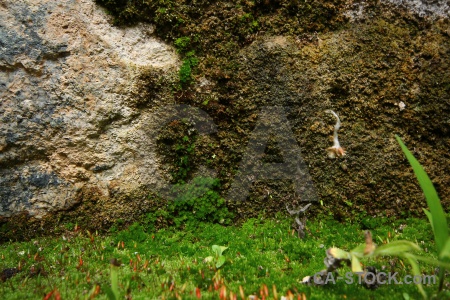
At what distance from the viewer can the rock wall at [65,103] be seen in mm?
5309

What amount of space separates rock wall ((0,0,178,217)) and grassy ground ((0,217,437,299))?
816 mm

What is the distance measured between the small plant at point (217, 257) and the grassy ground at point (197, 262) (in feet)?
0.25

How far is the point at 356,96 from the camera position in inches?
217

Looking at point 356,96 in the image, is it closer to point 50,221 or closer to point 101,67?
point 101,67

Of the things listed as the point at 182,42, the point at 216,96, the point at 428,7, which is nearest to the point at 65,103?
the point at 182,42

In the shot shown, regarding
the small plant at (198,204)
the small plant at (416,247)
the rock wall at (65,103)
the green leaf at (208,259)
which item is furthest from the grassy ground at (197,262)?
the rock wall at (65,103)

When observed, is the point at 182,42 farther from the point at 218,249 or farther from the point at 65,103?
the point at 218,249

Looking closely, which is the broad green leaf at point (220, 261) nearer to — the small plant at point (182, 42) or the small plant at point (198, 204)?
the small plant at point (198, 204)

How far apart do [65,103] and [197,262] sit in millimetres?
3298

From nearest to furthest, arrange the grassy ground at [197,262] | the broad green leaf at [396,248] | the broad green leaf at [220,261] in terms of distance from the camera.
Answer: the broad green leaf at [396,248]
the grassy ground at [197,262]
the broad green leaf at [220,261]

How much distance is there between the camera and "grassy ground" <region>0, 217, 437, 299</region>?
3.49 metres

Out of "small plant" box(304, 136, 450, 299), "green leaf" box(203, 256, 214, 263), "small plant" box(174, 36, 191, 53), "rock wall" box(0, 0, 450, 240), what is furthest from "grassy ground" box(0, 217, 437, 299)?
"small plant" box(174, 36, 191, 53)

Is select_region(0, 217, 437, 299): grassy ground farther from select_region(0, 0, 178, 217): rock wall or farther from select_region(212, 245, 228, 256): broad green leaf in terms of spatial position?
select_region(0, 0, 178, 217): rock wall

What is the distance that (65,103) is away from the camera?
539 centimetres
